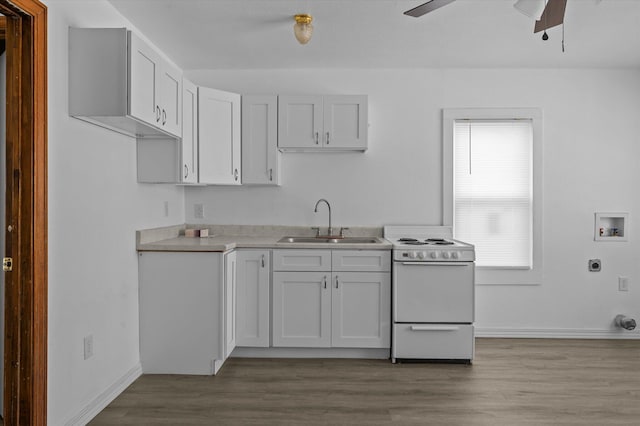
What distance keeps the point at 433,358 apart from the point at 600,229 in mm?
2013

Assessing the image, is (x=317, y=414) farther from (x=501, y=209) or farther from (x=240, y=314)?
(x=501, y=209)

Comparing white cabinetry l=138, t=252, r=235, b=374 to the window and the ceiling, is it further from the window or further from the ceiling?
the window

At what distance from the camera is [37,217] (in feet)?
7.41

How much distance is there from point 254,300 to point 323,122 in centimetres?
154

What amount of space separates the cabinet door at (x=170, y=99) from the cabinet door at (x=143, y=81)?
0.08 m

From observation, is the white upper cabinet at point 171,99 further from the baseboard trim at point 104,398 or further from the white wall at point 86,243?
the baseboard trim at point 104,398

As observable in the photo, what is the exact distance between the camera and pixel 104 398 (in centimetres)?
291

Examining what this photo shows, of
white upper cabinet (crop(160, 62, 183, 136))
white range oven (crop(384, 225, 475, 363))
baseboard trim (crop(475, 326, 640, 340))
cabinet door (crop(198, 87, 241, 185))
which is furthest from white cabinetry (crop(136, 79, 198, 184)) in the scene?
baseboard trim (crop(475, 326, 640, 340))

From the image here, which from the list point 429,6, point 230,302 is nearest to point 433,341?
point 230,302

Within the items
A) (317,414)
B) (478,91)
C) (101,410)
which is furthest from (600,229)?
(101,410)

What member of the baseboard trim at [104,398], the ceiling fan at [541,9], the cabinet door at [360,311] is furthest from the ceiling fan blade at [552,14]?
the baseboard trim at [104,398]

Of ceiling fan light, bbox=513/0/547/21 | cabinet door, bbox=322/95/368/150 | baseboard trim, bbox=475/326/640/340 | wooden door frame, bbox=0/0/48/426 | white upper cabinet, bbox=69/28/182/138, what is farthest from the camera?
baseboard trim, bbox=475/326/640/340

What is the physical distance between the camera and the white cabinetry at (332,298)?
3.78 metres

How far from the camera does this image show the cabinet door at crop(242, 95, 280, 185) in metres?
4.18
